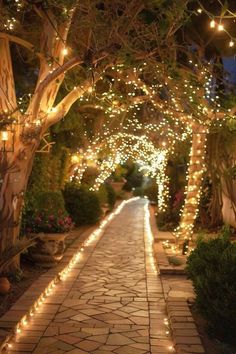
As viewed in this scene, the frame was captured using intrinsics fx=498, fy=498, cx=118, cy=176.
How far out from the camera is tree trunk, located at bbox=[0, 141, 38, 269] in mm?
7984

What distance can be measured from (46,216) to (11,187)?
79.4 inches

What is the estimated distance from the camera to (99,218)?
1775 cm

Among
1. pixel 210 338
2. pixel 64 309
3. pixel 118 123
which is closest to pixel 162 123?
pixel 118 123

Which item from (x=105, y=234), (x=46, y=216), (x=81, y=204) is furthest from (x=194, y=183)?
(x=81, y=204)

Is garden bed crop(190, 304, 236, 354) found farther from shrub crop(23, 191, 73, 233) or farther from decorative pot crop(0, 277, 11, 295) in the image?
shrub crop(23, 191, 73, 233)

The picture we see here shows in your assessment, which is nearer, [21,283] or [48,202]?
[21,283]

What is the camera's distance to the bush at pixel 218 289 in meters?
5.06

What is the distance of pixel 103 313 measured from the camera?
265 inches

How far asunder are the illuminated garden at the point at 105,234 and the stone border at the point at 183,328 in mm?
20

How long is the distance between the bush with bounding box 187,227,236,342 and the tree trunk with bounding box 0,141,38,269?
3422 mm

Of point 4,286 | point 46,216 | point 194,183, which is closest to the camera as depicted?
point 4,286

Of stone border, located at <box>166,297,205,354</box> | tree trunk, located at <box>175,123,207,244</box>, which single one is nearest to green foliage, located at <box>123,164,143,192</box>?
tree trunk, located at <box>175,123,207,244</box>

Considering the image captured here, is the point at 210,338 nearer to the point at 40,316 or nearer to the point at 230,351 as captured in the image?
the point at 230,351

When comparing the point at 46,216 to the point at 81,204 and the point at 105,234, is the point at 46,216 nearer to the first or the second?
the point at 105,234
